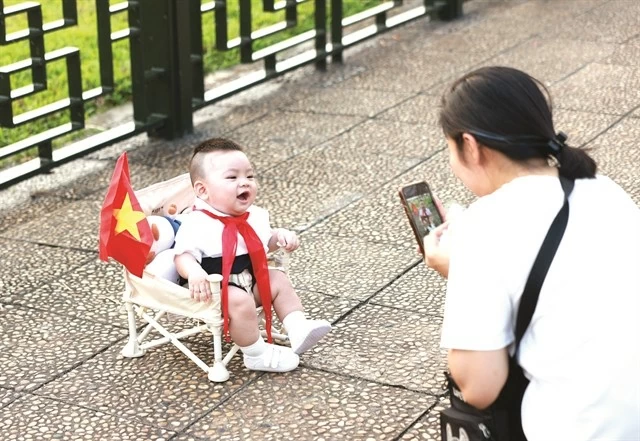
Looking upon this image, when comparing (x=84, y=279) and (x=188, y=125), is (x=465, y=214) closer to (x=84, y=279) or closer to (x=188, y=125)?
(x=84, y=279)

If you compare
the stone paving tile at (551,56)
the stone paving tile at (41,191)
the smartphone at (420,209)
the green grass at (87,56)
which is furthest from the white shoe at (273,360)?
the stone paving tile at (551,56)

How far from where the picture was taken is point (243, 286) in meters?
3.90

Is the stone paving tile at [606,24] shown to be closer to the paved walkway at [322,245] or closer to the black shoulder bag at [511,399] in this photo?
the paved walkway at [322,245]

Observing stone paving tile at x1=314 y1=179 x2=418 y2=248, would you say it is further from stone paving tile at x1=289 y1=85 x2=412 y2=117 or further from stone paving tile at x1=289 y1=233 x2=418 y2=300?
stone paving tile at x1=289 y1=85 x2=412 y2=117

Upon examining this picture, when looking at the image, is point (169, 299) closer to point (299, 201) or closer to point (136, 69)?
point (299, 201)

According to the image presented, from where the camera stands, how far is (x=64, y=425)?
3.69m

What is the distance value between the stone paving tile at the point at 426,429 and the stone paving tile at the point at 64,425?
28.4 inches

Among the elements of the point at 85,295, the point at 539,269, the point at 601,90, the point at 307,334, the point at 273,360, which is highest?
the point at 539,269

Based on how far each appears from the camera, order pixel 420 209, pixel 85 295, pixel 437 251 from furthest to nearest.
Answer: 1. pixel 85 295
2. pixel 420 209
3. pixel 437 251

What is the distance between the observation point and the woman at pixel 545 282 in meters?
2.46

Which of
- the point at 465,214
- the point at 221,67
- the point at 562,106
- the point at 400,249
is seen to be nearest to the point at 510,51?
the point at 562,106

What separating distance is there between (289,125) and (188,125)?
0.60 metres

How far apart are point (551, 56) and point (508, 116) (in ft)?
19.8

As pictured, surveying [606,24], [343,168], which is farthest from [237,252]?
[606,24]
